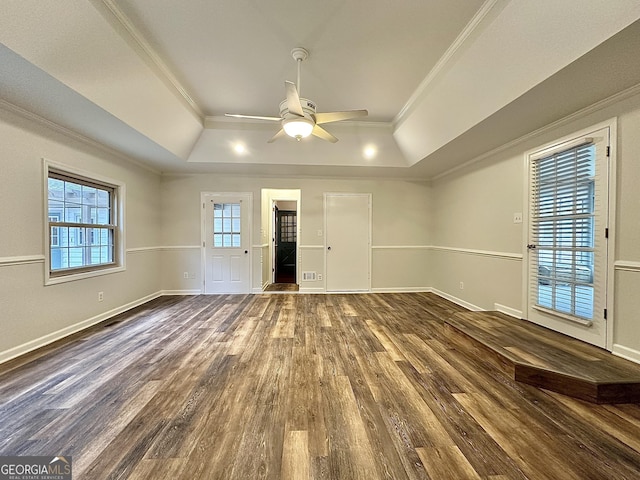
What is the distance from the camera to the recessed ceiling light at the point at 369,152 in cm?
477

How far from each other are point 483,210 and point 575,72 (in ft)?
7.60

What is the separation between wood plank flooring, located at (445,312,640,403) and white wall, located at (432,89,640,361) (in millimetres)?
343

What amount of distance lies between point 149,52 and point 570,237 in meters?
4.90

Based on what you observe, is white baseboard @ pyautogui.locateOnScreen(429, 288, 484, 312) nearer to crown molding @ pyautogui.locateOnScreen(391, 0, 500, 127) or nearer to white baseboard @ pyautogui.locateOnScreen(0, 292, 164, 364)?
crown molding @ pyautogui.locateOnScreen(391, 0, 500, 127)

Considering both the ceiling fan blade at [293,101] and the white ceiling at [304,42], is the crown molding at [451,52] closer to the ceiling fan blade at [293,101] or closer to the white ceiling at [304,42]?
the white ceiling at [304,42]

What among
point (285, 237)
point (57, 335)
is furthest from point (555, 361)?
point (285, 237)

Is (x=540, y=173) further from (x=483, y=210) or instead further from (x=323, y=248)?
(x=323, y=248)

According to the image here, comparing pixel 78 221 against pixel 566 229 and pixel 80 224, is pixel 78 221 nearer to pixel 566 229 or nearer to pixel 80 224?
pixel 80 224

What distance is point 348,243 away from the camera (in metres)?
5.69

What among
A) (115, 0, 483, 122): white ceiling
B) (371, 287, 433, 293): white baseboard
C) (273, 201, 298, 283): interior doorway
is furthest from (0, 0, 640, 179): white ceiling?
(273, 201, 298, 283): interior doorway

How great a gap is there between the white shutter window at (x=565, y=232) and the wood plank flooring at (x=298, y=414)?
118 centimetres

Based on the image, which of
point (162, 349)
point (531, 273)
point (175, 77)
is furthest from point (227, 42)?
point (531, 273)

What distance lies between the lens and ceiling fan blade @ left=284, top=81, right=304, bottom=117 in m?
2.29

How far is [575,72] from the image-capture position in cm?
206
